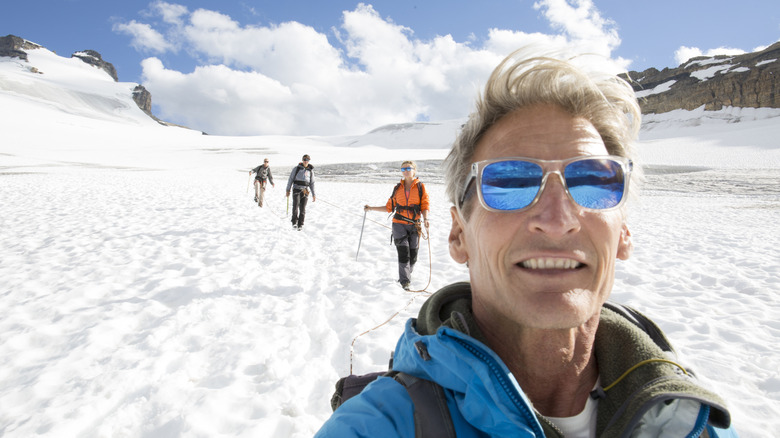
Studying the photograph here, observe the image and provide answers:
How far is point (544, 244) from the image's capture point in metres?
1.38

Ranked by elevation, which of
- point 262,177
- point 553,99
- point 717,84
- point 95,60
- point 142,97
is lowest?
point 262,177

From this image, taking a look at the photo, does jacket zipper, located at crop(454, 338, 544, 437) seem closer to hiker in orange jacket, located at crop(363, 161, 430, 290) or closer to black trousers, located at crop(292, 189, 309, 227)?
hiker in orange jacket, located at crop(363, 161, 430, 290)

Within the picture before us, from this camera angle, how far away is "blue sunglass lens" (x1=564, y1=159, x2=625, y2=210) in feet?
4.90

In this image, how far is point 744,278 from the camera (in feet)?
19.6

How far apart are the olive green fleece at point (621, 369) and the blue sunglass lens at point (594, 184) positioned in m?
0.55

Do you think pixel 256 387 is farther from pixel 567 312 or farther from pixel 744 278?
pixel 744 278

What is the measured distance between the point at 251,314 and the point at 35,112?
91.9m

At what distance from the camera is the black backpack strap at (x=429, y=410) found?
3.82 feet

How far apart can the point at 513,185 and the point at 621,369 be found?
0.89 meters

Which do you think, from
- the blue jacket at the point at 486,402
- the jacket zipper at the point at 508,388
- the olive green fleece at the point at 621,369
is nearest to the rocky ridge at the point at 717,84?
the olive green fleece at the point at 621,369

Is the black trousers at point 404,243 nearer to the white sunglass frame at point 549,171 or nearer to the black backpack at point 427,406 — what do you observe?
the white sunglass frame at point 549,171

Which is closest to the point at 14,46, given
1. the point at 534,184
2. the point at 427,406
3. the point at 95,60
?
the point at 95,60

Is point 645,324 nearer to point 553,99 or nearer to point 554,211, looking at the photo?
point 554,211

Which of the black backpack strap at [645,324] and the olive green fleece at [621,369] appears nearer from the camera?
the olive green fleece at [621,369]
